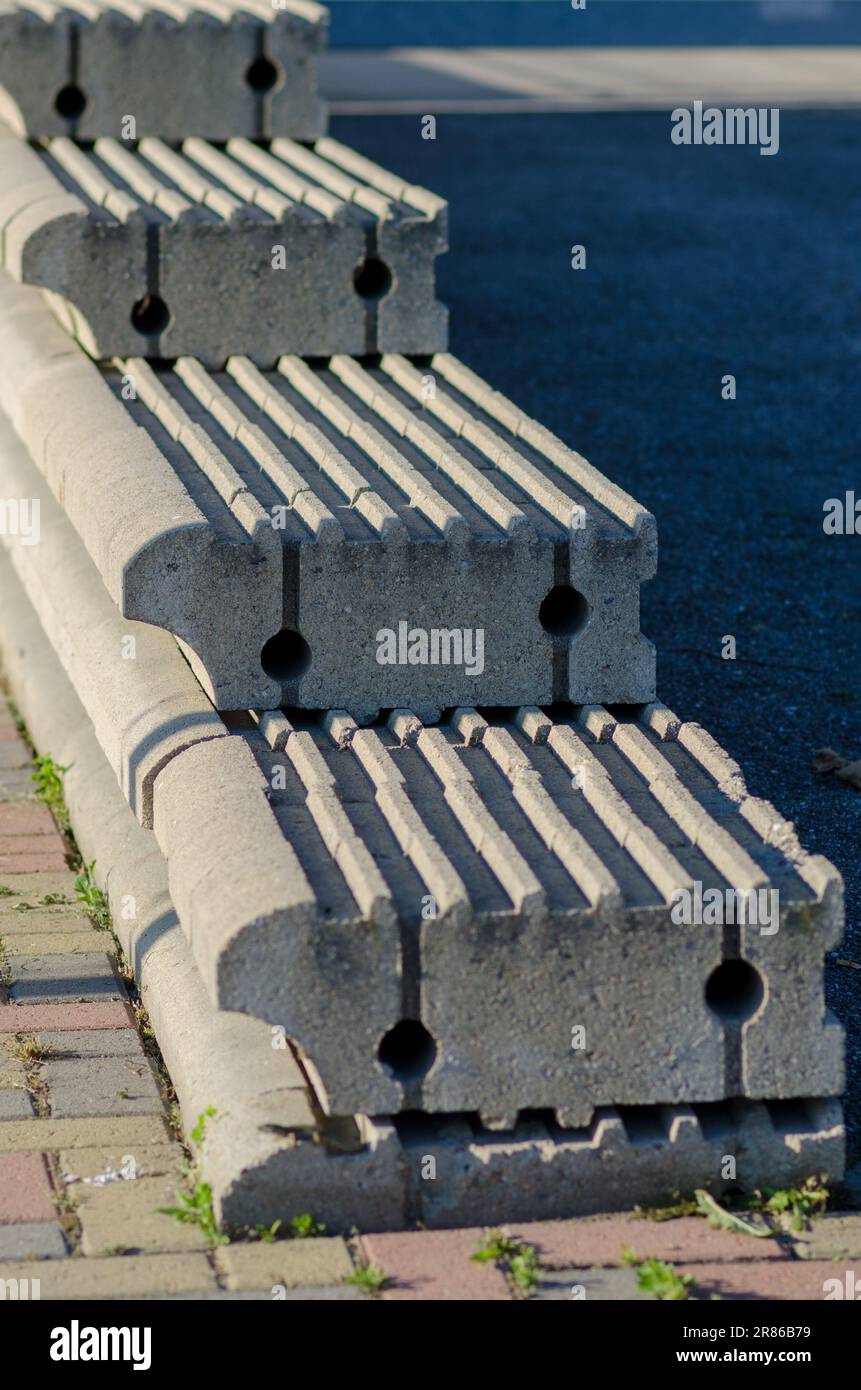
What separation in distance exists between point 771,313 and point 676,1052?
8.55 meters

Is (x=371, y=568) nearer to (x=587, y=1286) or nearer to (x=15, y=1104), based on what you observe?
(x=15, y=1104)

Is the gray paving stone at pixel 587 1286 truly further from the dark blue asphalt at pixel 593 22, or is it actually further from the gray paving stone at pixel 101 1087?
the dark blue asphalt at pixel 593 22

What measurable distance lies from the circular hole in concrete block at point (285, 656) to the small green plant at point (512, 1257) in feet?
4.79

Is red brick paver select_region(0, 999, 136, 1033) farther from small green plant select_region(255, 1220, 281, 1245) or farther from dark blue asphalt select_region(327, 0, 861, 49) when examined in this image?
dark blue asphalt select_region(327, 0, 861, 49)

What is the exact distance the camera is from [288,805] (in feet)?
14.5

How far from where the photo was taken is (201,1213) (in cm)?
400

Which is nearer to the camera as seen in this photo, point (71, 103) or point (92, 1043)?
point (92, 1043)

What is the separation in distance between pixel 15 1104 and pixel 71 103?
469 cm

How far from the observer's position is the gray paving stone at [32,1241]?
3.88 meters

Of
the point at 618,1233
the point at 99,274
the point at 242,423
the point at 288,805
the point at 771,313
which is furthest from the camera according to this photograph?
the point at 771,313

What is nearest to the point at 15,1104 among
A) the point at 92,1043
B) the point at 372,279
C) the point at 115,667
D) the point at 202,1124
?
the point at 92,1043

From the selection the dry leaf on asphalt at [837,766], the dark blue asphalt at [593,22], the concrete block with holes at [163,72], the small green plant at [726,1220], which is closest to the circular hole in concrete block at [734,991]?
the small green plant at [726,1220]

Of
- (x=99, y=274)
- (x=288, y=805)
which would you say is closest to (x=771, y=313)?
(x=99, y=274)
